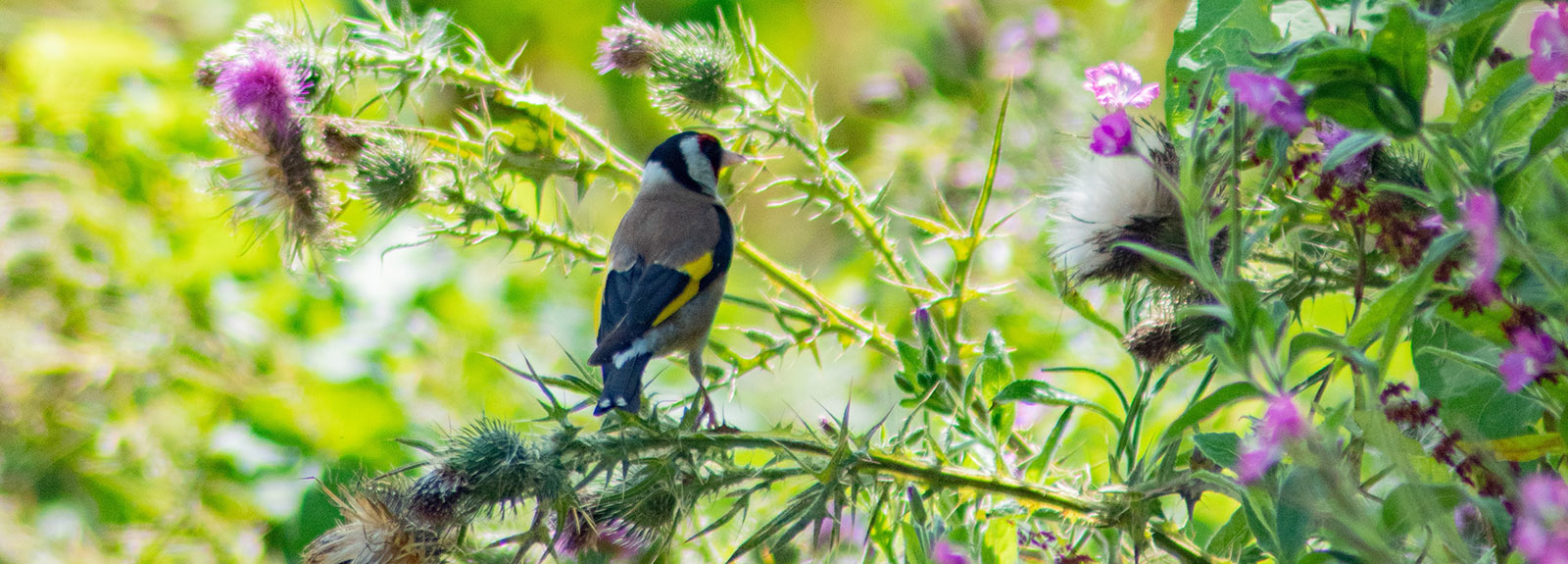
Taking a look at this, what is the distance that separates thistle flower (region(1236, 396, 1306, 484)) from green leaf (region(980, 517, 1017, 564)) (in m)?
0.24

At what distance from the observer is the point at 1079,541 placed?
1.98ft

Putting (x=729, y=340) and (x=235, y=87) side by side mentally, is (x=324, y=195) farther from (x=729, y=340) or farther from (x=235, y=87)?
(x=729, y=340)

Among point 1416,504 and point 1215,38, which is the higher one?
point 1215,38

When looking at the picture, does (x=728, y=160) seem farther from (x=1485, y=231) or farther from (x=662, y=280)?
(x=1485, y=231)

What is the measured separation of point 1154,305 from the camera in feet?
2.06

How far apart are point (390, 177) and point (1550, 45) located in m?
0.70

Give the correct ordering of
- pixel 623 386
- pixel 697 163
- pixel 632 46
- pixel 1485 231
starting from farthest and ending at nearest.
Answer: pixel 697 163, pixel 632 46, pixel 623 386, pixel 1485 231

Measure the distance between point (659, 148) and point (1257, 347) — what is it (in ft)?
3.97

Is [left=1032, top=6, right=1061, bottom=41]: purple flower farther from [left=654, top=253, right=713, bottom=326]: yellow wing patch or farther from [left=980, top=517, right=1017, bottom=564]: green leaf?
[left=980, top=517, right=1017, bottom=564]: green leaf

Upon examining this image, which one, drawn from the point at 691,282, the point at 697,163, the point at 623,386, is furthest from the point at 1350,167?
the point at 697,163

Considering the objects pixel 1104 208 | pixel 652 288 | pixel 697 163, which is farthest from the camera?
pixel 697 163

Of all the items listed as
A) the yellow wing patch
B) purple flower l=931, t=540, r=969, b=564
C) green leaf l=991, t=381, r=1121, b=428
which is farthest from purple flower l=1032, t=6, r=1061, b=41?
purple flower l=931, t=540, r=969, b=564

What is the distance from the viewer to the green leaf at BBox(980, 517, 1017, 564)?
63 centimetres

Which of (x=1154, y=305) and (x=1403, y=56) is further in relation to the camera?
(x=1154, y=305)
